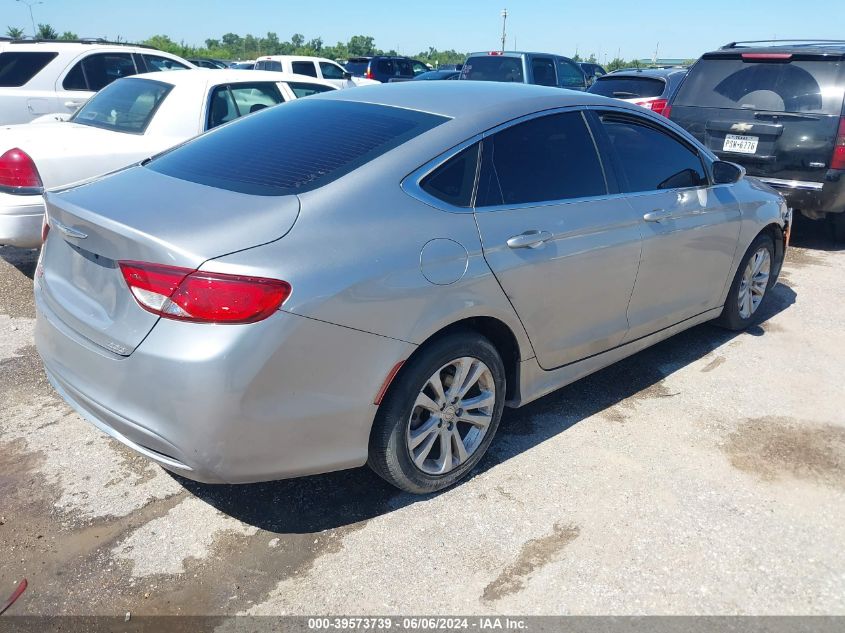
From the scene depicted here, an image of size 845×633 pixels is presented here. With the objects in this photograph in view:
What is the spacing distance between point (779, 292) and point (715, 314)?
1.72 meters

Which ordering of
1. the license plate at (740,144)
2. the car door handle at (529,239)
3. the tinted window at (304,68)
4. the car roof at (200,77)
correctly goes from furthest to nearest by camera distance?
1. the tinted window at (304,68)
2. the license plate at (740,144)
3. the car roof at (200,77)
4. the car door handle at (529,239)

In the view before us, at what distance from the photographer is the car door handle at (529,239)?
3096 millimetres

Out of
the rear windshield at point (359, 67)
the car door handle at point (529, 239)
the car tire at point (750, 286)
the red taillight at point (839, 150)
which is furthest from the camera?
the rear windshield at point (359, 67)

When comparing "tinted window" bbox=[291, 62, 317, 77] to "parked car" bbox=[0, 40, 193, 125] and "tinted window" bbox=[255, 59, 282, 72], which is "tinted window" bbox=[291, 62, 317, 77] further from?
"parked car" bbox=[0, 40, 193, 125]

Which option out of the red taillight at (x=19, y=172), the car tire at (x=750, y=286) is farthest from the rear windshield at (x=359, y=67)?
the car tire at (x=750, y=286)

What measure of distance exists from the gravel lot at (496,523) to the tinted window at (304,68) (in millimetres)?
12794

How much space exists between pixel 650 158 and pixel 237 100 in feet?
12.8

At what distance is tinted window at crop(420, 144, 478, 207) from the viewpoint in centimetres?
295

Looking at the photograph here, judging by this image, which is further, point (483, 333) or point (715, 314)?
point (715, 314)

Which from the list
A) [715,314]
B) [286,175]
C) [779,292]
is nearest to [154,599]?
[286,175]

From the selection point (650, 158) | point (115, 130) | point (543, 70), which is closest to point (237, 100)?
point (115, 130)

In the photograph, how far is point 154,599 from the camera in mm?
2566

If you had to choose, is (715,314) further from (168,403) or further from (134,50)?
(134,50)

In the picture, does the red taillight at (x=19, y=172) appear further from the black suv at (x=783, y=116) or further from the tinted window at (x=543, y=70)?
the tinted window at (x=543, y=70)
